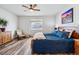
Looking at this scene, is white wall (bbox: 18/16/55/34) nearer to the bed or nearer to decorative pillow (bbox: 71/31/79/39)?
decorative pillow (bbox: 71/31/79/39)

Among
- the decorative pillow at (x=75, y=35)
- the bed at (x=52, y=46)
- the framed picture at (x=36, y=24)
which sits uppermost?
the framed picture at (x=36, y=24)

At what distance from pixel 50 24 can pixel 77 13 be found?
170 inches

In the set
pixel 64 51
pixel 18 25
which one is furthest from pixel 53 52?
pixel 18 25

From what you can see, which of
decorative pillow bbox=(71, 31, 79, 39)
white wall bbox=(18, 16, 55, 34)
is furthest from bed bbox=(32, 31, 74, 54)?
white wall bbox=(18, 16, 55, 34)

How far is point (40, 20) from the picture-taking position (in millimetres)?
8711

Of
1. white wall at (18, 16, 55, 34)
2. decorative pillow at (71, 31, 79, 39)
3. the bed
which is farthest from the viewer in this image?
white wall at (18, 16, 55, 34)

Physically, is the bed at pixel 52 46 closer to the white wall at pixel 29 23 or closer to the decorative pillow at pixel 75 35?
the decorative pillow at pixel 75 35

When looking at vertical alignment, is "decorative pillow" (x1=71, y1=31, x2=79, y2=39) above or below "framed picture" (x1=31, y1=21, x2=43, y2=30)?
below

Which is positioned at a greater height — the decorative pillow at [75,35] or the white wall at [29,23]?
the white wall at [29,23]

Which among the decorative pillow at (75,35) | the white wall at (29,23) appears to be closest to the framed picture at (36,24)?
→ the white wall at (29,23)

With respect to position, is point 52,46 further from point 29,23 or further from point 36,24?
point 36,24

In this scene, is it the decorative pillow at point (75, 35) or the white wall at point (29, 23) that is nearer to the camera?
the decorative pillow at point (75, 35)

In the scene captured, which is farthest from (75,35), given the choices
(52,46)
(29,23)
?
(29,23)

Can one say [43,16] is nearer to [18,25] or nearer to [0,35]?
[18,25]
